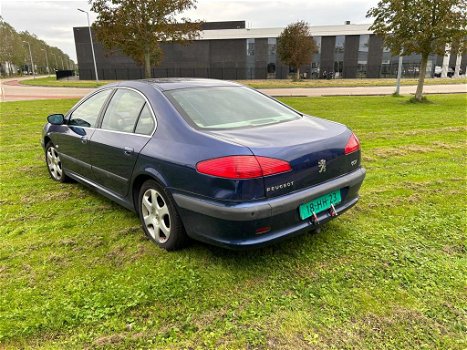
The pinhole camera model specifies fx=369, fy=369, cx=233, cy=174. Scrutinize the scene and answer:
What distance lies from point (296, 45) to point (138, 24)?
29.6 m

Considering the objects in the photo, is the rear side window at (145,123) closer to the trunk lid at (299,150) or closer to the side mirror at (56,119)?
the trunk lid at (299,150)

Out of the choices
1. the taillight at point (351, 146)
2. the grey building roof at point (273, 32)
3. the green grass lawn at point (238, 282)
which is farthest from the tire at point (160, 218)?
the grey building roof at point (273, 32)

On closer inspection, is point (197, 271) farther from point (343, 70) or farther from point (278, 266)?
point (343, 70)

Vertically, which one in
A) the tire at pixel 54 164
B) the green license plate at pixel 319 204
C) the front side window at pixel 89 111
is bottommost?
the tire at pixel 54 164

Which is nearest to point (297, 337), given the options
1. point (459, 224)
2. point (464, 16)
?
point (459, 224)

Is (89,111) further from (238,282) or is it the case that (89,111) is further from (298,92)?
(298,92)

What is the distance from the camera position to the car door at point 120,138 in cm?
339

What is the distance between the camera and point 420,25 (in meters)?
14.9

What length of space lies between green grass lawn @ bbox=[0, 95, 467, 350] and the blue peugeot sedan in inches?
14.1

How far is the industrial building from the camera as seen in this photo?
171ft

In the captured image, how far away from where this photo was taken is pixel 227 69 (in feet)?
178

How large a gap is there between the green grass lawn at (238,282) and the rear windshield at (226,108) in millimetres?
1147

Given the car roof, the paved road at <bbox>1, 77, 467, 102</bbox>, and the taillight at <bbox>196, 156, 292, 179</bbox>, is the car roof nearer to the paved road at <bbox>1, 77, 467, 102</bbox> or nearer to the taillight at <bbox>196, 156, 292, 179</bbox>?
the taillight at <bbox>196, 156, 292, 179</bbox>

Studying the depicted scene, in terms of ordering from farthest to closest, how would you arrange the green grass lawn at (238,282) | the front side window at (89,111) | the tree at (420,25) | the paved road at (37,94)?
the paved road at (37,94) < the tree at (420,25) < the front side window at (89,111) < the green grass lawn at (238,282)
